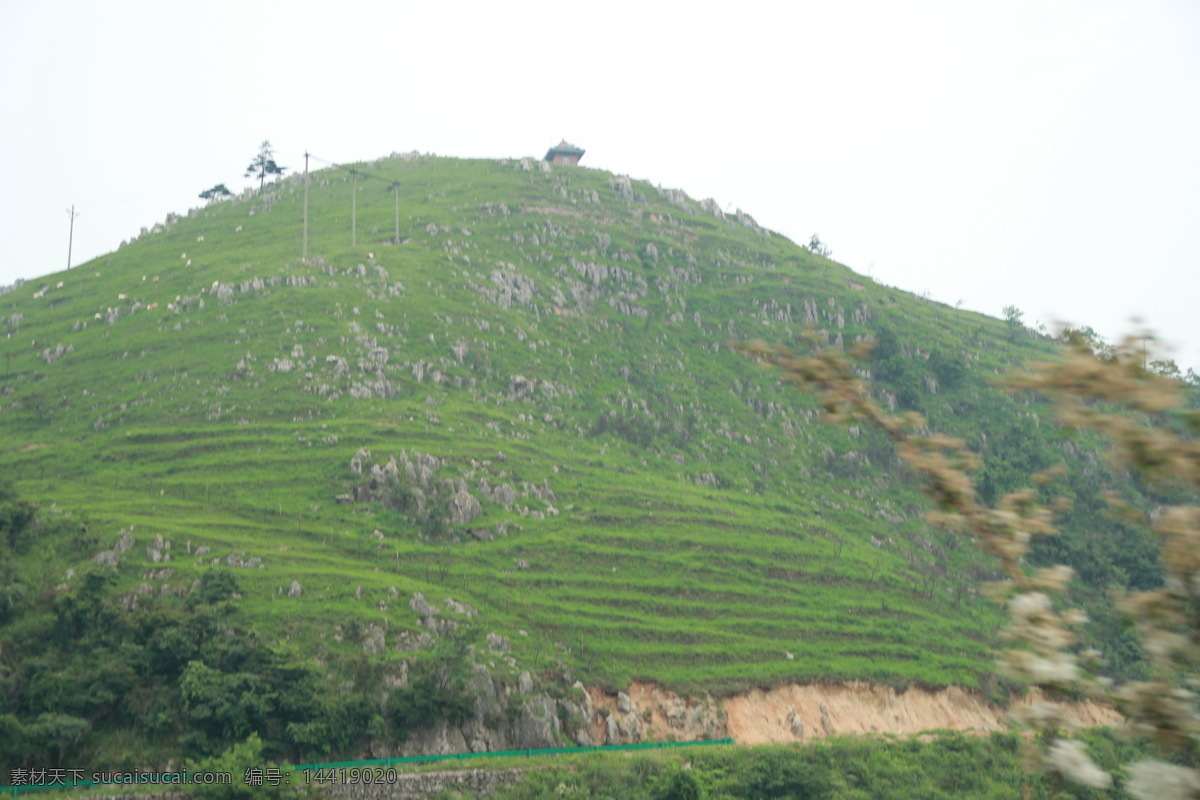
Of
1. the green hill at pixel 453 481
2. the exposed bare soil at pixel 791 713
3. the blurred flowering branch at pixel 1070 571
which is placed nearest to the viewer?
the blurred flowering branch at pixel 1070 571

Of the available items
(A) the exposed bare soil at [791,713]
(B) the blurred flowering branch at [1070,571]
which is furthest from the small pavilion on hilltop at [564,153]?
(B) the blurred flowering branch at [1070,571]

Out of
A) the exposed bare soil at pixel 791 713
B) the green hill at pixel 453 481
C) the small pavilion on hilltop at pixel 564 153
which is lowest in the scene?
the exposed bare soil at pixel 791 713

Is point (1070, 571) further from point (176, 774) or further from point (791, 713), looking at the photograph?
point (791, 713)

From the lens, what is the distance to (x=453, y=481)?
2800 inches

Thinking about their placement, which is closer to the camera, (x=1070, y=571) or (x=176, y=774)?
(x=1070, y=571)

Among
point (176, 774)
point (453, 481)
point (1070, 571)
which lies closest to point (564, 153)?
point (453, 481)

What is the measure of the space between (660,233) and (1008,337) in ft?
173

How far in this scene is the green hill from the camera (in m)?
51.6

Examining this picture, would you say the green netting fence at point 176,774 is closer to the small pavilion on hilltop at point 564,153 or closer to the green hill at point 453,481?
the green hill at point 453,481

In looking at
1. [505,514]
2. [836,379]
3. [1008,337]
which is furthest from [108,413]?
[1008,337]

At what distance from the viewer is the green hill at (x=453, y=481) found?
169ft

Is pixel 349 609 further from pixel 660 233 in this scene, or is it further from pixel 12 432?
pixel 660 233

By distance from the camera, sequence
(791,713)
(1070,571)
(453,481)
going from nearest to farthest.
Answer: (1070,571) → (791,713) → (453,481)

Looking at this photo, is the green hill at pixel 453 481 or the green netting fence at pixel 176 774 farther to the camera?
the green hill at pixel 453 481
